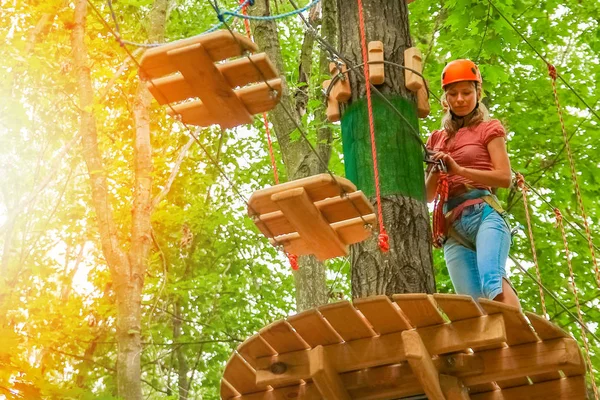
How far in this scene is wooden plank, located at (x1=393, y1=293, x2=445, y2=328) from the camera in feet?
9.16

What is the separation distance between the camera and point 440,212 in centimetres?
369

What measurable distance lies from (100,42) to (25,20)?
3.57 feet

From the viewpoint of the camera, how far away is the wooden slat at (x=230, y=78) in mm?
3332

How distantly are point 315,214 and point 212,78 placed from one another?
0.67 m

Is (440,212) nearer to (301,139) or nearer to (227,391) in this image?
(227,391)

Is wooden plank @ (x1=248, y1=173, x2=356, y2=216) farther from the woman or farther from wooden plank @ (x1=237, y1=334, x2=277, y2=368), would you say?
the woman

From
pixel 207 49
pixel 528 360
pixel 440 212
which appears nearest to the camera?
pixel 528 360

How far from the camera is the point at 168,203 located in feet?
38.3

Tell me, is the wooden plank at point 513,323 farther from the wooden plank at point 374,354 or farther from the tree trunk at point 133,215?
the tree trunk at point 133,215

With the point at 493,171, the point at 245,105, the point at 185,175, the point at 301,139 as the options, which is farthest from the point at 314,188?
the point at 185,175

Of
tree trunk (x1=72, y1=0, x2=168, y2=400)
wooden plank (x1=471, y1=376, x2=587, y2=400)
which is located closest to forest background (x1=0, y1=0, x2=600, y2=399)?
tree trunk (x1=72, y1=0, x2=168, y2=400)

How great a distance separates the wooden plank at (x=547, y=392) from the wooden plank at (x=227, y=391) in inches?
36.2

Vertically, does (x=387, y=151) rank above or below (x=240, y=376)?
above

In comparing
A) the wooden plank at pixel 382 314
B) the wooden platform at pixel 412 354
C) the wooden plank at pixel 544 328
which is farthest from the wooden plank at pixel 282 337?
the wooden plank at pixel 544 328
